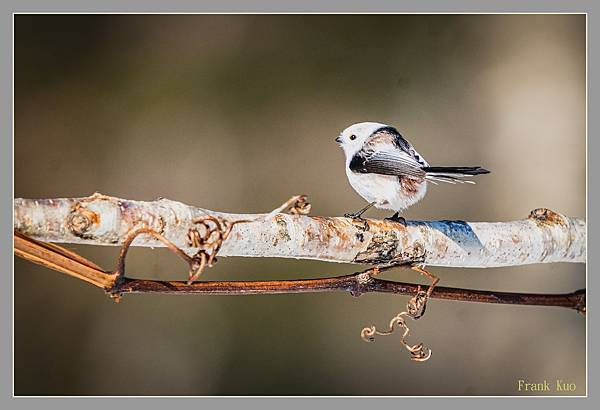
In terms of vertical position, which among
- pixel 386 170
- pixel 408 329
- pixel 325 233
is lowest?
pixel 408 329

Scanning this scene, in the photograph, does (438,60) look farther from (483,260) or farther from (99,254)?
(99,254)

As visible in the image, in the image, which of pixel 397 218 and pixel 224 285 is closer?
pixel 224 285

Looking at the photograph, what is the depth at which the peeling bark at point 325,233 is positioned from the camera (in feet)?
2.85

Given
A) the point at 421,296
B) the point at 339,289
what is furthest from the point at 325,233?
the point at 421,296

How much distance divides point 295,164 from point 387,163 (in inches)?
7.1

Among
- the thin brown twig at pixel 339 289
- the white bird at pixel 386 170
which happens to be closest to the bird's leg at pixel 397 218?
the white bird at pixel 386 170

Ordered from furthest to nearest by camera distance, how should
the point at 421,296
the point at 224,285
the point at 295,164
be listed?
1. the point at 295,164
2. the point at 421,296
3. the point at 224,285

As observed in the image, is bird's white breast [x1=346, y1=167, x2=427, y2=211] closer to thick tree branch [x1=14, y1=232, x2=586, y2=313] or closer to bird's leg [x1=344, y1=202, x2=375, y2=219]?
bird's leg [x1=344, y1=202, x2=375, y2=219]

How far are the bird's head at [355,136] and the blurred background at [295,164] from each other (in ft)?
0.05

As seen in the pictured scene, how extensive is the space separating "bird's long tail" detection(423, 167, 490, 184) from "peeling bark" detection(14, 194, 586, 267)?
0.08 meters

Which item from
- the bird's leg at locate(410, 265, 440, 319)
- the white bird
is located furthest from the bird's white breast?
the bird's leg at locate(410, 265, 440, 319)

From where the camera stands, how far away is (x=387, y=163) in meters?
1.11

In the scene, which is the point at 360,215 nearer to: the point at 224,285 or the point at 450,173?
the point at 450,173

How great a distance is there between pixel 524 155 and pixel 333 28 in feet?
1.43
